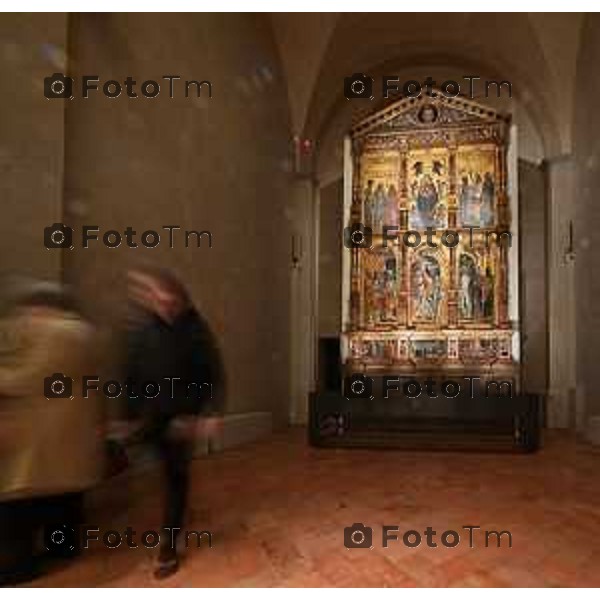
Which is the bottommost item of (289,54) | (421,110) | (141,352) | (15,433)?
(15,433)

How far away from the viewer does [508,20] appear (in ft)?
26.6

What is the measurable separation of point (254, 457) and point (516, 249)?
177 inches

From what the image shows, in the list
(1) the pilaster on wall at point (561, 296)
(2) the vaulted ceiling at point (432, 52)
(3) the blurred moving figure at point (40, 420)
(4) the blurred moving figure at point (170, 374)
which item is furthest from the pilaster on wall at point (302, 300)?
(3) the blurred moving figure at point (40, 420)

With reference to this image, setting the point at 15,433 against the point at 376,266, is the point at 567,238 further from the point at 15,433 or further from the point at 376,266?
the point at 15,433

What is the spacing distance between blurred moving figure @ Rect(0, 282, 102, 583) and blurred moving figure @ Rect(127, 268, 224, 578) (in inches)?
→ 8.6

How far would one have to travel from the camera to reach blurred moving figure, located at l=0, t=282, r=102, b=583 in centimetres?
241

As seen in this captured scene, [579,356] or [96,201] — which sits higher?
[96,201]

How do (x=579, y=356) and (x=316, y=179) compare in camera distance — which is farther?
(x=316, y=179)

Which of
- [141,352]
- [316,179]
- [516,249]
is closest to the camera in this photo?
[141,352]

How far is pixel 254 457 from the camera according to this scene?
5.75 meters

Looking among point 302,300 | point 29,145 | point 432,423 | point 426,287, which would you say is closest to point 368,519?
point 29,145

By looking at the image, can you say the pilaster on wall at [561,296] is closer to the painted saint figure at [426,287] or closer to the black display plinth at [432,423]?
the painted saint figure at [426,287]

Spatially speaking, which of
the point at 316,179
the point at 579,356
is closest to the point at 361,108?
the point at 316,179
